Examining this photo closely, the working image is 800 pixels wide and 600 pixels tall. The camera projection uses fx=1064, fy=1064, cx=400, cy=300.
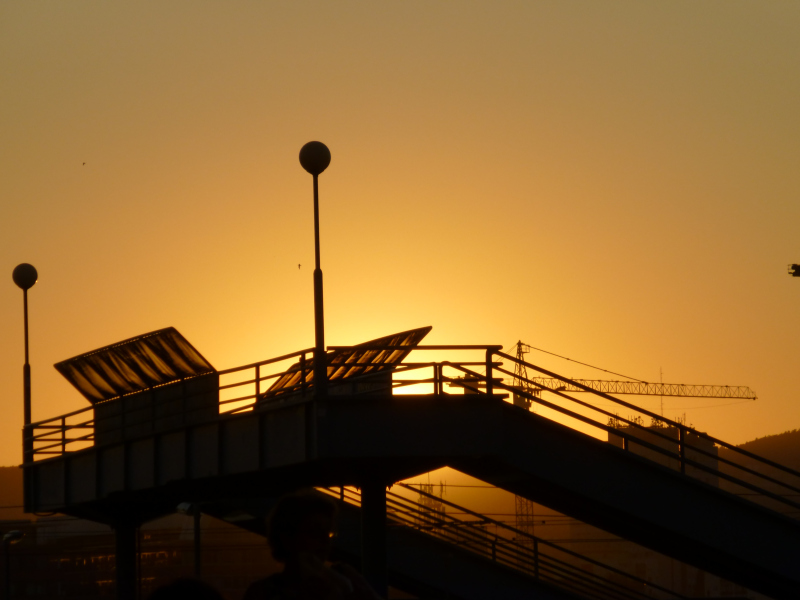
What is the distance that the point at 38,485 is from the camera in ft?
97.9

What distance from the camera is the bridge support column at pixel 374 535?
19625 millimetres

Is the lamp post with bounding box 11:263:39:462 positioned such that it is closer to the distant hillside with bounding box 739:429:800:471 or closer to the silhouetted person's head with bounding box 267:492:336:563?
the silhouetted person's head with bounding box 267:492:336:563

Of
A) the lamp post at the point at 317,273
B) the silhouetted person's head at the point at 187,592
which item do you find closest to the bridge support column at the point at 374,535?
the lamp post at the point at 317,273

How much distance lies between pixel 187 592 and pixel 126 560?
26563mm

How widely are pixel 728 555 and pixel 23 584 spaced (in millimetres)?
101162

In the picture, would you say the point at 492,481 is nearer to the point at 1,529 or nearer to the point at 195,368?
the point at 195,368


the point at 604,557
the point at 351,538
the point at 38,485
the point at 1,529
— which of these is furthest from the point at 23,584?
the point at 351,538

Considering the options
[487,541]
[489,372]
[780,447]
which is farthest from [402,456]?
[780,447]

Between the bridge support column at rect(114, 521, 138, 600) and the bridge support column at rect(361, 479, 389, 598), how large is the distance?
1097 centimetres

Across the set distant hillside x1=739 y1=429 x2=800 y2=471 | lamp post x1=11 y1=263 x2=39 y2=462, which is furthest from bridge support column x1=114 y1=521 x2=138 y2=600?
distant hillside x1=739 y1=429 x2=800 y2=471

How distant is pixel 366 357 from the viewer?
19.3 meters

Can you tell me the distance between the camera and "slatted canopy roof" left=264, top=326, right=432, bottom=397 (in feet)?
59.5

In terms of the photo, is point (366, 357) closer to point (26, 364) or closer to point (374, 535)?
point (374, 535)

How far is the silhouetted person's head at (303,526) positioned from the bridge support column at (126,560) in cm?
2450
